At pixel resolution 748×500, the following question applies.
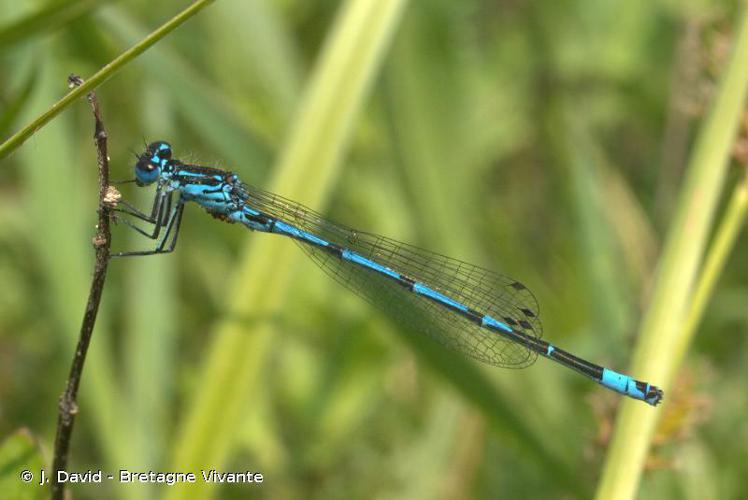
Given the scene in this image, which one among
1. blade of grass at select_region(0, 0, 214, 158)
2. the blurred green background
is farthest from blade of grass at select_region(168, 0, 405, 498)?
blade of grass at select_region(0, 0, 214, 158)

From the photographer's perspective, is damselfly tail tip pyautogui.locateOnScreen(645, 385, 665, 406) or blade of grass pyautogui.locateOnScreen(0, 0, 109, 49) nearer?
blade of grass pyautogui.locateOnScreen(0, 0, 109, 49)

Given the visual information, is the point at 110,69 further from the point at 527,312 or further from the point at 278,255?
the point at 527,312

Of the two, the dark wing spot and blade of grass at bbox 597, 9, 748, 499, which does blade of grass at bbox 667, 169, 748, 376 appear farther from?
the dark wing spot

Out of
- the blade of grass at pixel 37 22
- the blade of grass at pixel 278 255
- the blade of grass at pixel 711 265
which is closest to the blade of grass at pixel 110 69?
the blade of grass at pixel 37 22

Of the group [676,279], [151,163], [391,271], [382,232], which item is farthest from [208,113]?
[382,232]

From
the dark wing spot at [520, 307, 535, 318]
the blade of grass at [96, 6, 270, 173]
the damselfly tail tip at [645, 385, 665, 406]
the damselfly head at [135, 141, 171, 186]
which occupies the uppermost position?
the blade of grass at [96, 6, 270, 173]

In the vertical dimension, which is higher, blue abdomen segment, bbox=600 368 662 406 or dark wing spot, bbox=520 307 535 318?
dark wing spot, bbox=520 307 535 318

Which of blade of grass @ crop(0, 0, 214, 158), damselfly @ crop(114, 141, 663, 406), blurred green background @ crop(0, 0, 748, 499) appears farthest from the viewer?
blurred green background @ crop(0, 0, 748, 499)
